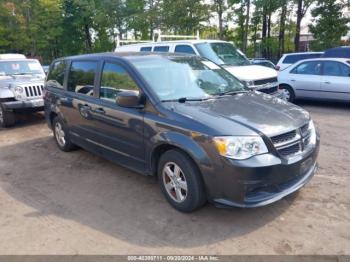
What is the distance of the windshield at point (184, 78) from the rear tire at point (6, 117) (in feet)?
18.2

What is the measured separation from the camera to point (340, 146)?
241 inches

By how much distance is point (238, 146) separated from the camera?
3326 millimetres

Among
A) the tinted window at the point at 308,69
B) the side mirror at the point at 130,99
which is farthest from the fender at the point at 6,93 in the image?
the tinted window at the point at 308,69

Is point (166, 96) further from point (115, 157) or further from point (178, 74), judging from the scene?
point (115, 157)

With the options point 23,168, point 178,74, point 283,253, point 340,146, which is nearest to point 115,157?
point 178,74

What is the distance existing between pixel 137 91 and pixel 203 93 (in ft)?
2.71

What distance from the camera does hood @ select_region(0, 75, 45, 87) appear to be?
8.75m

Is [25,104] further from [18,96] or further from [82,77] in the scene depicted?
[82,77]

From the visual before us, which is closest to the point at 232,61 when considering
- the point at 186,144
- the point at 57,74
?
the point at 57,74

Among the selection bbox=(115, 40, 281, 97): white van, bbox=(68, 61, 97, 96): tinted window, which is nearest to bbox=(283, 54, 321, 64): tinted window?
bbox=(115, 40, 281, 97): white van

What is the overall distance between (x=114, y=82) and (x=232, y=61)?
512 cm

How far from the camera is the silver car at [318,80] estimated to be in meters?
9.49

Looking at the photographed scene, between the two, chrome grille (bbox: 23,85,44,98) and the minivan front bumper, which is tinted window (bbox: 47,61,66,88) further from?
the minivan front bumper

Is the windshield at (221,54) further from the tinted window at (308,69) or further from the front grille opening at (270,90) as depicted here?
the tinted window at (308,69)
